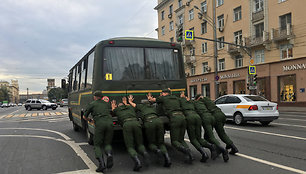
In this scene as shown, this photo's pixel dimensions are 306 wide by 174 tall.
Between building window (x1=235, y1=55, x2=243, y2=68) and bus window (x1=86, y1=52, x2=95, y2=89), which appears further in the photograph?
building window (x1=235, y1=55, x2=243, y2=68)

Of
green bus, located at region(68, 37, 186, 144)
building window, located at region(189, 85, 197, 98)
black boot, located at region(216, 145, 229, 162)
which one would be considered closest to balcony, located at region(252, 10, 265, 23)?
building window, located at region(189, 85, 197, 98)

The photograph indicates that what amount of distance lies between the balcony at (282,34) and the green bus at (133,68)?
2049 centimetres

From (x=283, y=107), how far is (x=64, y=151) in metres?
23.0

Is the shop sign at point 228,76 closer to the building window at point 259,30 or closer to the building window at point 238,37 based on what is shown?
the building window at point 238,37

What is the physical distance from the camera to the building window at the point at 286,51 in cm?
2463

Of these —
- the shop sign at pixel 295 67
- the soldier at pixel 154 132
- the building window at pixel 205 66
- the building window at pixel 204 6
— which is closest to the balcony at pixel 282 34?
the shop sign at pixel 295 67

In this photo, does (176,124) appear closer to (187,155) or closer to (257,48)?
(187,155)

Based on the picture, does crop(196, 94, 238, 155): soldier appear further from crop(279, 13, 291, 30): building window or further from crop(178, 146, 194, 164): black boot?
crop(279, 13, 291, 30): building window

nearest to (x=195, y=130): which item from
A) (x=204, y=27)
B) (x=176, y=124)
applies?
(x=176, y=124)

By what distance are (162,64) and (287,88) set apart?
71.6ft

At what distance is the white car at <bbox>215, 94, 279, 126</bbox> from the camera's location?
37.0ft

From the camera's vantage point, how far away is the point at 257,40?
27297 mm

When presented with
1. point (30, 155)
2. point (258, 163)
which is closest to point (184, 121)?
point (258, 163)

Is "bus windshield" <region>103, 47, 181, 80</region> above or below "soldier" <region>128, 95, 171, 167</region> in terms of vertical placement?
above
